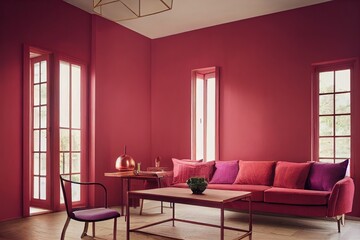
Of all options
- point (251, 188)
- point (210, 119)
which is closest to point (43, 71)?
point (210, 119)

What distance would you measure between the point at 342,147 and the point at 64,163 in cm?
447

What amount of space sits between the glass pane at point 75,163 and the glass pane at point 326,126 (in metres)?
4.07

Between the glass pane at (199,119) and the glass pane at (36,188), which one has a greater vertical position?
the glass pane at (199,119)

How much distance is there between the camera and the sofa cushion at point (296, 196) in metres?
4.80

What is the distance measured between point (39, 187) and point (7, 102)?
1706 millimetres

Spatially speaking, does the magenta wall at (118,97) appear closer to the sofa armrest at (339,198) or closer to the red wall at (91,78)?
the red wall at (91,78)

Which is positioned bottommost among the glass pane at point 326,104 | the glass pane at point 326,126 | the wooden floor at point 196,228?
the wooden floor at point 196,228

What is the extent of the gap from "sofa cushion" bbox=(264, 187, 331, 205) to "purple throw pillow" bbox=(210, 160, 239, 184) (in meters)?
0.94

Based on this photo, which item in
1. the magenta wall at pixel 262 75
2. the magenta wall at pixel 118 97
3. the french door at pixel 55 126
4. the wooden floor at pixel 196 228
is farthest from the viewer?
the magenta wall at pixel 118 97

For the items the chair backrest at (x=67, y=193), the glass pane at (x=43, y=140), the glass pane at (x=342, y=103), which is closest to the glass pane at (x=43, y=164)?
the glass pane at (x=43, y=140)

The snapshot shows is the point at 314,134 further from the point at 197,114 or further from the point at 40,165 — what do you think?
the point at 40,165

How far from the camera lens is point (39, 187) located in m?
6.27

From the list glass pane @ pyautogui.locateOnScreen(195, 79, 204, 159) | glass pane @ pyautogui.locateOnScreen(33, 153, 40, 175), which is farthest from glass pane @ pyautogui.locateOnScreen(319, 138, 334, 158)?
glass pane @ pyautogui.locateOnScreen(33, 153, 40, 175)

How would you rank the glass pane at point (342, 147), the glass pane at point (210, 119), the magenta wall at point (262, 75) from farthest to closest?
the glass pane at point (210, 119)
the magenta wall at point (262, 75)
the glass pane at point (342, 147)
